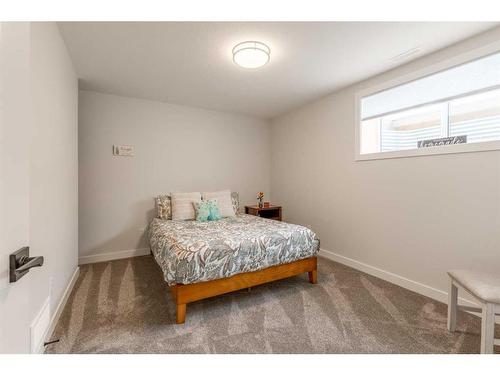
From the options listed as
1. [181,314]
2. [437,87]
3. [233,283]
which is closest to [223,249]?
[233,283]

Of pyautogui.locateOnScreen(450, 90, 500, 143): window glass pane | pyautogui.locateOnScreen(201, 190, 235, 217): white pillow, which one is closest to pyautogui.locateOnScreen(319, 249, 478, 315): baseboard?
pyautogui.locateOnScreen(450, 90, 500, 143): window glass pane

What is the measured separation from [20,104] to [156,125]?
307 centimetres

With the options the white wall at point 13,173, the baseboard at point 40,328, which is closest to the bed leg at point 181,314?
the baseboard at point 40,328

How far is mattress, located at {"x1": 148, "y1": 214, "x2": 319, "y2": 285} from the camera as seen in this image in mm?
1798

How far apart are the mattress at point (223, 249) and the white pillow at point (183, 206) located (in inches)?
19.4

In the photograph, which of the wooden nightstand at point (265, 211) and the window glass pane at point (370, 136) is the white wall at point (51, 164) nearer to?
the wooden nightstand at point (265, 211)

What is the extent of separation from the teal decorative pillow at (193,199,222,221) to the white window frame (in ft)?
6.59

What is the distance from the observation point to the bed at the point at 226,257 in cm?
179

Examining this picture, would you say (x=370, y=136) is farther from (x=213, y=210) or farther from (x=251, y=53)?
(x=213, y=210)

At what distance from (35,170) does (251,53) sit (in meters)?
1.83

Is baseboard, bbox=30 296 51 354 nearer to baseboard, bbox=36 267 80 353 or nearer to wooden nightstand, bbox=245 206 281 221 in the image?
baseboard, bbox=36 267 80 353

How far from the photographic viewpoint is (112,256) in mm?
3221
